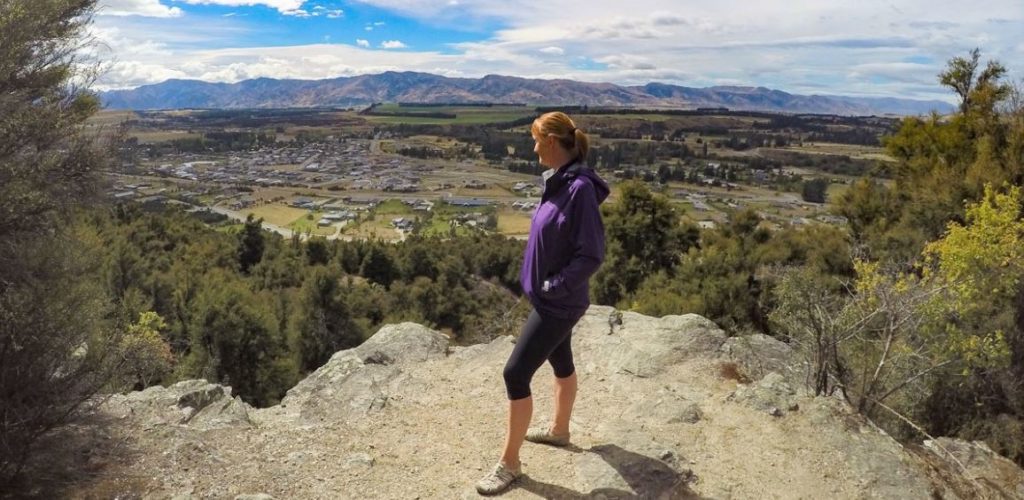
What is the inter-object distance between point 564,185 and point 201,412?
18.5ft

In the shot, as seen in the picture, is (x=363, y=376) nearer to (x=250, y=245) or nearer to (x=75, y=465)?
(x=75, y=465)

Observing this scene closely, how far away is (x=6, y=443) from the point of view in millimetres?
4027

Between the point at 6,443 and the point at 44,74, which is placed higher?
the point at 44,74

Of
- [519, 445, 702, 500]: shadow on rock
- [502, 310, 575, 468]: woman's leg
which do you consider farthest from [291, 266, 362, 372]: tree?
[502, 310, 575, 468]: woman's leg

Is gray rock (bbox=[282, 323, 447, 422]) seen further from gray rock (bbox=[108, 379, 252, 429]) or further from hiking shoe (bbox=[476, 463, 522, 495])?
hiking shoe (bbox=[476, 463, 522, 495])

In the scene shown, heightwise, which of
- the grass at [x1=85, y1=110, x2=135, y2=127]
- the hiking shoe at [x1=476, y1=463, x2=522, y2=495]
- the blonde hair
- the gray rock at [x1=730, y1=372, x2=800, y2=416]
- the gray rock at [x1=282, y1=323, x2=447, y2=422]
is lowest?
the gray rock at [x1=282, y1=323, x2=447, y2=422]

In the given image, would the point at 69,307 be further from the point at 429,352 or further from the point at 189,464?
the point at 429,352

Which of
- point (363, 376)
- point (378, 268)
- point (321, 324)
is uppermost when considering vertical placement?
point (363, 376)

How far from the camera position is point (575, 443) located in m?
4.79

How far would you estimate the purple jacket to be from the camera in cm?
344

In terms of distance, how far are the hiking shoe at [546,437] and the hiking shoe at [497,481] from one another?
59 centimetres

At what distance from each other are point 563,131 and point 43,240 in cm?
467

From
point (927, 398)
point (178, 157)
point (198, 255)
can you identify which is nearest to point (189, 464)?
point (927, 398)

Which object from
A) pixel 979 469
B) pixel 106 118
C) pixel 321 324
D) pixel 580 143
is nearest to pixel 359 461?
pixel 580 143
